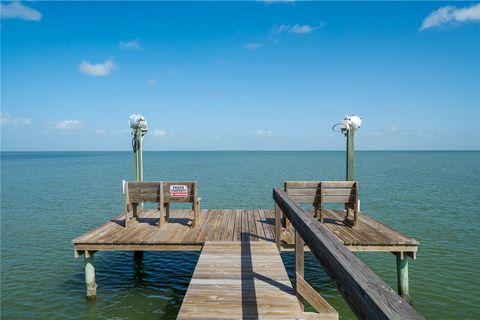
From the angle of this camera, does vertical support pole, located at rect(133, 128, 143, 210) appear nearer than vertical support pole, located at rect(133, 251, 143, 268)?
No

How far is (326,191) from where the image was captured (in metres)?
8.63

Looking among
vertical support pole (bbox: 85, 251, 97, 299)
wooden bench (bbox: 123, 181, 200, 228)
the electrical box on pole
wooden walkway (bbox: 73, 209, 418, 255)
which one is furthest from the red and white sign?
the electrical box on pole

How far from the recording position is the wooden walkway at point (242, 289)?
4.00 m

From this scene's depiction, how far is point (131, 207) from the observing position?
9422mm

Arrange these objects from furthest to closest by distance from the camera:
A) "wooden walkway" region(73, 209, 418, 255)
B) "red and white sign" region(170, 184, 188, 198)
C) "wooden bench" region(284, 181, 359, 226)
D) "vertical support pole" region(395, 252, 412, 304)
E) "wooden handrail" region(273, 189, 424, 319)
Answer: "red and white sign" region(170, 184, 188, 198) < "wooden bench" region(284, 181, 359, 226) < "vertical support pole" region(395, 252, 412, 304) < "wooden walkway" region(73, 209, 418, 255) < "wooden handrail" region(273, 189, 424, 319)

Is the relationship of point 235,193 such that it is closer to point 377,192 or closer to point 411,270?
point 377,192

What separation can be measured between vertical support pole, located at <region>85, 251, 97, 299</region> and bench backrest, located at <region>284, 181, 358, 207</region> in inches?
213

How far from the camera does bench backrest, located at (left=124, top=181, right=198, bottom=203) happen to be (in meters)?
8.68

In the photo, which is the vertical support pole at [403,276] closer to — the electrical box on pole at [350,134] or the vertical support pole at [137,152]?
the electrical box on pole at [350,134]

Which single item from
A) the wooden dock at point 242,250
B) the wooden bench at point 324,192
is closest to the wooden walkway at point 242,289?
the wooden dock at point 242,250

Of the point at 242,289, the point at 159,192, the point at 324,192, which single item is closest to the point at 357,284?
the point at 242,289

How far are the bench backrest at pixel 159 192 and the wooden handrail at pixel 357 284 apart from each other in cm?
604

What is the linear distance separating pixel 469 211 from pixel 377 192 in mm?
8994

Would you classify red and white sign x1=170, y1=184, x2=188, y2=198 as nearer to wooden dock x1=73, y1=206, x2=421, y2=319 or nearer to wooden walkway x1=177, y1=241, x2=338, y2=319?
wooden dock x1=73, y1=206, x2=421, y2=319
